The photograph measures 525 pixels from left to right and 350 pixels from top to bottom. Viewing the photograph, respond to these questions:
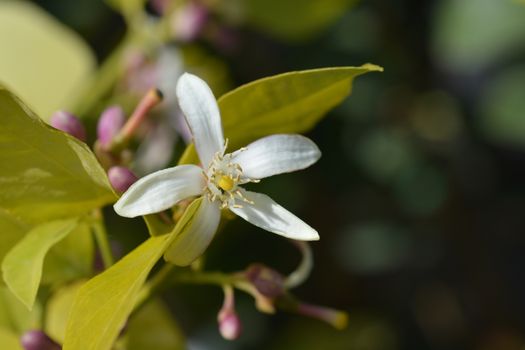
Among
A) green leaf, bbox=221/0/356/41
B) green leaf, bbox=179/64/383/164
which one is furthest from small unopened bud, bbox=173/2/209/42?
green leaf, bbox=179/64/383/164

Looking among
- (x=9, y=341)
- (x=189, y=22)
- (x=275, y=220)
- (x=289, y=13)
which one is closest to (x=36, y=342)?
(x=9, y=341)

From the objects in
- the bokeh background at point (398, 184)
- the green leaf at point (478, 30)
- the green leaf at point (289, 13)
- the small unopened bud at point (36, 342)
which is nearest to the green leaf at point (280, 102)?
the small unopened bud at point (36, 342)

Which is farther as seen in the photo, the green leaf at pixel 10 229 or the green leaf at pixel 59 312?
the green leaf at pixel 59 312

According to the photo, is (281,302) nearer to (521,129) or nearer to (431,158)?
(521,129)

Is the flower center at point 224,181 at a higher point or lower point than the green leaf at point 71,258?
higher

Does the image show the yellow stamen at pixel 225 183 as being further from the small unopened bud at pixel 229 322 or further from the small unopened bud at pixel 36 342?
the small unopened bud at pixel 36 342

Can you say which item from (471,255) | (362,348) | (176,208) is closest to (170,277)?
(176,208)

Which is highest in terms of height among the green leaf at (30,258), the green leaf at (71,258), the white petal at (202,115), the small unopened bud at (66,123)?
the white petal at (202,115)

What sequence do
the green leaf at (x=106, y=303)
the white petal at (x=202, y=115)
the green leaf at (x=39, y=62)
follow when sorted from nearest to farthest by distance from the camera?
the green leaf at (x=106, y=303) → the white petal at (x=202, y=115) → the green leaf at (x=39, y=62)

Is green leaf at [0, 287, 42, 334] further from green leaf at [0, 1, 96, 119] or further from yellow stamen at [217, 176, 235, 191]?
green leaf at [0, 1, 96, 119]
